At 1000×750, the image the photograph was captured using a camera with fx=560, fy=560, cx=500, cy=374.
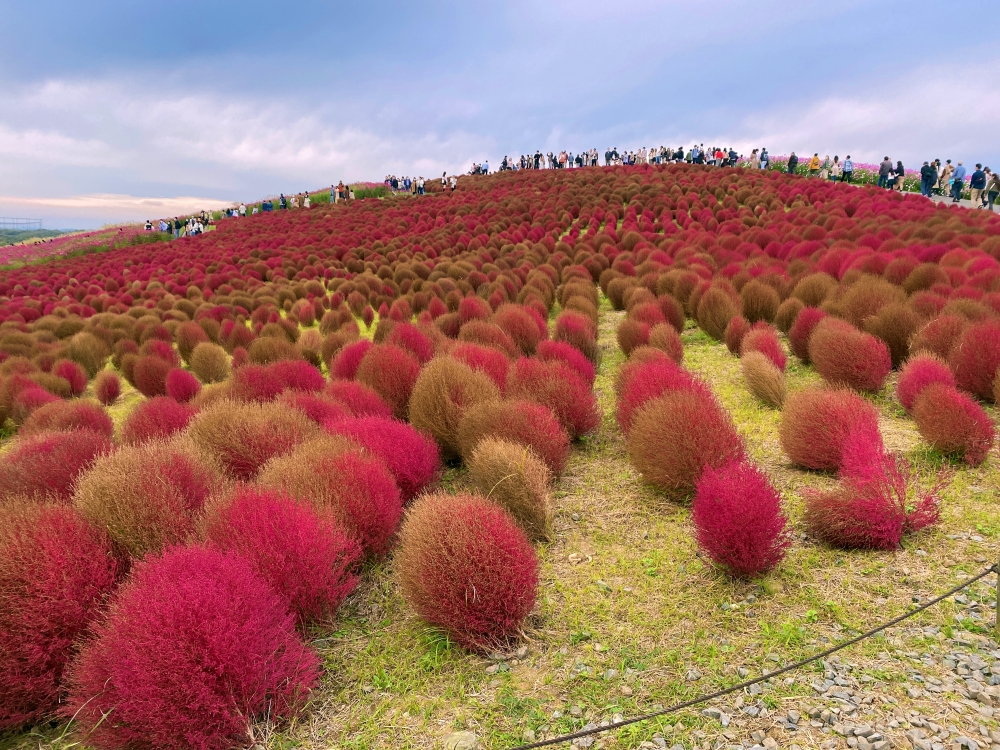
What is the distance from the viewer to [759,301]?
8.99m

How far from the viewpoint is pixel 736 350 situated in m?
7.89

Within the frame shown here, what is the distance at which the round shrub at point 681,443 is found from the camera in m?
4.16

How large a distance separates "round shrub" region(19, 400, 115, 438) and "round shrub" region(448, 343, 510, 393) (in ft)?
12.1

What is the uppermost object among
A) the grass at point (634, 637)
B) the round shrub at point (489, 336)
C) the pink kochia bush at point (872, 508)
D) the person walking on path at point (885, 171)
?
the person walking on path at point (885, 171)

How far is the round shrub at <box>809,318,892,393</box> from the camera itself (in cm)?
584

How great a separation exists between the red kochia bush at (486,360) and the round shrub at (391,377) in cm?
53

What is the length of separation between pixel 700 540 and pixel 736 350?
5129mm

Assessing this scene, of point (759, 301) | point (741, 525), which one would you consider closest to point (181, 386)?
point (741, 525)

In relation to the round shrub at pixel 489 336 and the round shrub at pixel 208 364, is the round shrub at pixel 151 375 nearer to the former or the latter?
the round shrub at pixel 208 364

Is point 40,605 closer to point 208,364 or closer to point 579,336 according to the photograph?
point 579,336

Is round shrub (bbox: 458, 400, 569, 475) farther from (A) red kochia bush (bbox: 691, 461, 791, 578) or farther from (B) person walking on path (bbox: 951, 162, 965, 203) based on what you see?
(B) person walking on path (bbox: 951, 162, 965, 203)

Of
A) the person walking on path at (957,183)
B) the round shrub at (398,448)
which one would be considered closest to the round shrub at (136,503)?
the round shrub at (398,448)

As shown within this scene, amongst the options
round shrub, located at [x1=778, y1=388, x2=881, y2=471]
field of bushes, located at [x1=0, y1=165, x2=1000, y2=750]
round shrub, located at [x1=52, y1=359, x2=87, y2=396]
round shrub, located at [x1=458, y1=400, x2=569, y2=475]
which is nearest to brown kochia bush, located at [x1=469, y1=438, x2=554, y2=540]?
field of bushes, located at [x1=0, y1=165, x2=1000, y2=750]

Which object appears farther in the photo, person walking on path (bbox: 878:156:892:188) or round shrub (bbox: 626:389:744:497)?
person walking on path (bbox: 878:156:892:188)
